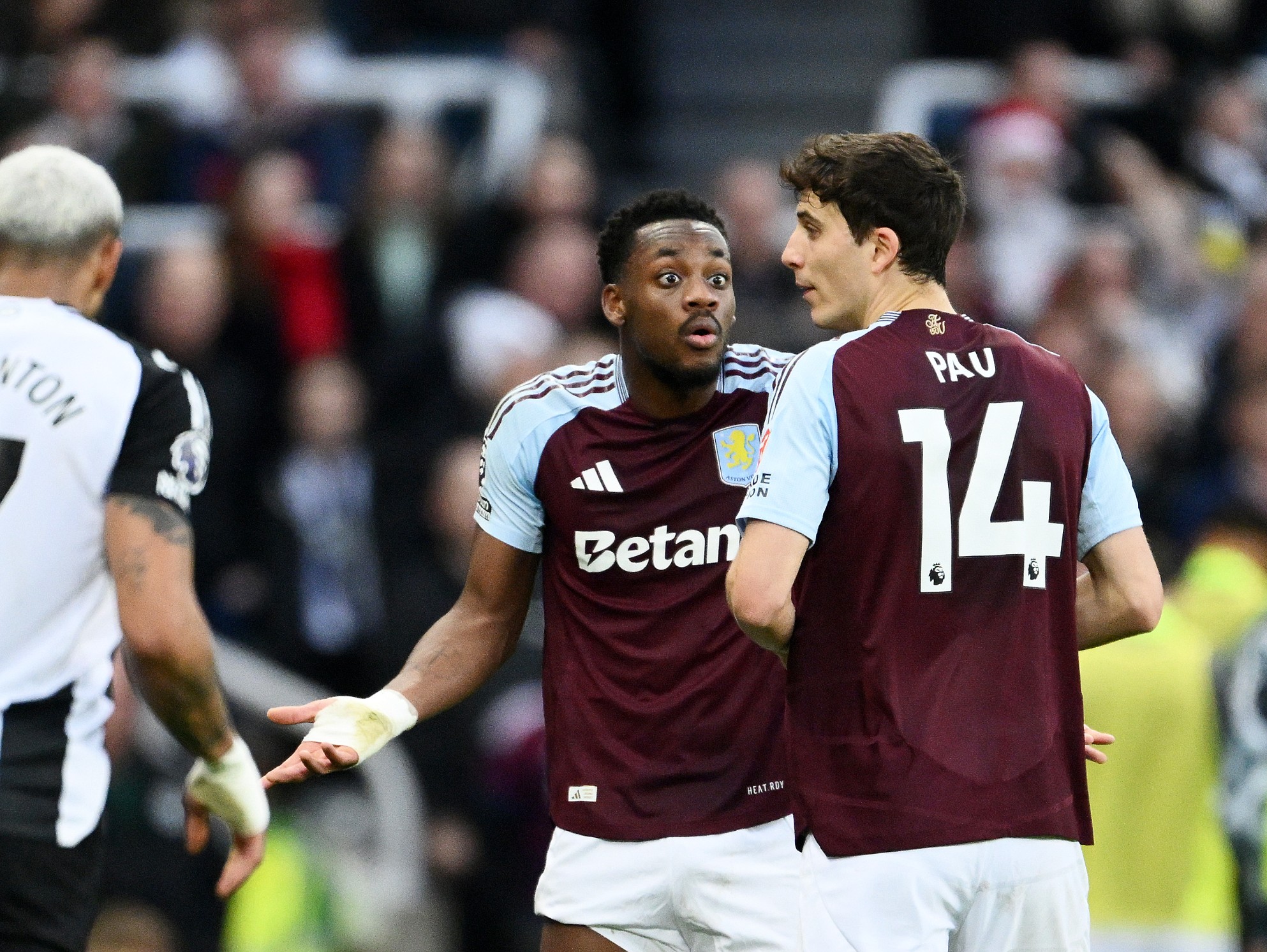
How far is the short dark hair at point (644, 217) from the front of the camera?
5086mm

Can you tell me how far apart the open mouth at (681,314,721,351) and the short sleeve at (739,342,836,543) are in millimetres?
894

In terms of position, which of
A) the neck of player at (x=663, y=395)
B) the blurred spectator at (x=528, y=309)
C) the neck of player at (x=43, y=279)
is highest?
the blurred spectator at (x=528, y=309)

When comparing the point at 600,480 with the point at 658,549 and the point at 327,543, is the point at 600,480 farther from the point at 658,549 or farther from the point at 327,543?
the point at 327,543

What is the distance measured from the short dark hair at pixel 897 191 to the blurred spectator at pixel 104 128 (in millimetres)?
6833

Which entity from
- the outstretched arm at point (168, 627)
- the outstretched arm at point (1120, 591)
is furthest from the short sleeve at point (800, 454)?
the outstretched arm at point (168, 627)

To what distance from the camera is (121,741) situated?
8.16 metres

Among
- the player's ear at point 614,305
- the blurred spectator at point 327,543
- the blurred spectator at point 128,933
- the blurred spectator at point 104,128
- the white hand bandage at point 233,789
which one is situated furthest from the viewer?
the blurred spectator at point 104,128

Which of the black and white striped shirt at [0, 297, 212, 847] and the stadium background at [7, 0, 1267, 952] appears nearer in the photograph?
→ the black and white striped shirt at [0, 297, 212, 847]

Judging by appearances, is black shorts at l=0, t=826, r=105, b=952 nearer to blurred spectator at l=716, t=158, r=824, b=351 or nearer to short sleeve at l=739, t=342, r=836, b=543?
short sleeve at l=739, t=342, r=836, b=543

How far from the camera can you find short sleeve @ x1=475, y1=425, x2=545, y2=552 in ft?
16.5

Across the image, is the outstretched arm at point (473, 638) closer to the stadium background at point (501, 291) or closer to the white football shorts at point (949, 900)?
the white football shorts at point (949, 900)

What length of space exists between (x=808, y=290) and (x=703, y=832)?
1414mm

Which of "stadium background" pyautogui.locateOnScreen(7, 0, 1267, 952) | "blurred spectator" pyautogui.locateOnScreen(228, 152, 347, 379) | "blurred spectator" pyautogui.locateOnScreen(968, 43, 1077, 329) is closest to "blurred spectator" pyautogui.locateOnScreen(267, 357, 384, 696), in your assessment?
"stadium background" pyautogui.locateOnScreen(7, 0, 1267, 952)

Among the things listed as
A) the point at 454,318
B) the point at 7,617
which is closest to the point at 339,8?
the point at 454,318
